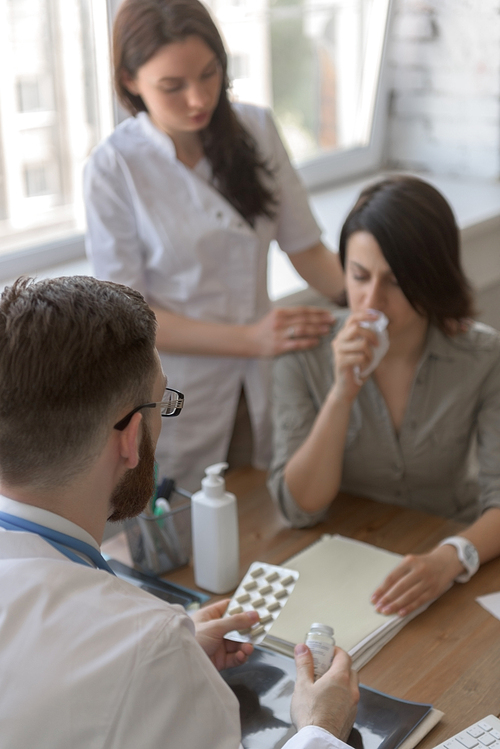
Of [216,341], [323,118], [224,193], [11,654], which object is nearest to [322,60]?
[323,118]

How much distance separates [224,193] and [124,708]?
1382mm

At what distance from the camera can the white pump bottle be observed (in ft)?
4.50

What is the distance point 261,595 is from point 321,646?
0.18 meters

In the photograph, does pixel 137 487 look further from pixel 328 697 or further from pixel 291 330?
pixel 291 330

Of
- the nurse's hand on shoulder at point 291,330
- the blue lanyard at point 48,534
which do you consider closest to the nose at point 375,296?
the nurse's hand on shoulder at point 291,330

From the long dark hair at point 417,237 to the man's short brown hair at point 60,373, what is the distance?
3.02 feet

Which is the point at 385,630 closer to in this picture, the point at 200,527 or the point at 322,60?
the point at 200,527

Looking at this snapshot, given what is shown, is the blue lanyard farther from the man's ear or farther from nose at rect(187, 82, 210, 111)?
nose at rect(187, 82, 210, 111)

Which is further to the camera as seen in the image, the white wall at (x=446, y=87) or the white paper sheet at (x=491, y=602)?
the white wall at (x=446, y=87)

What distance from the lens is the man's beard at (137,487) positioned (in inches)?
37.1

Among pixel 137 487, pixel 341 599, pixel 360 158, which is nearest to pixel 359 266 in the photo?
pixel 341 599

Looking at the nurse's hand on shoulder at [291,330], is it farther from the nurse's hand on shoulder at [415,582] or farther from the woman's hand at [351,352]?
the nurse's hand on shoulder at [415,582]

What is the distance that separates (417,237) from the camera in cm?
168

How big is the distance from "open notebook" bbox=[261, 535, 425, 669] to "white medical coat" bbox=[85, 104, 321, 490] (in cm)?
59
